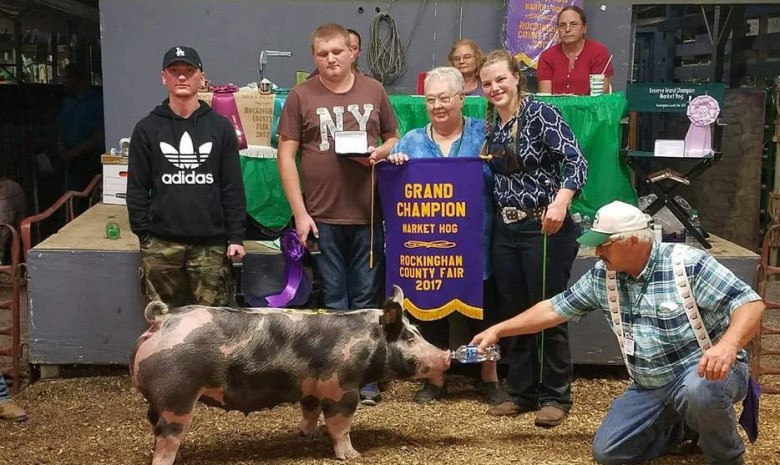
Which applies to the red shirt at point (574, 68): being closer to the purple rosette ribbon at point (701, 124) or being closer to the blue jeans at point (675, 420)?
the purple rosette ribbon at point (701, 124)

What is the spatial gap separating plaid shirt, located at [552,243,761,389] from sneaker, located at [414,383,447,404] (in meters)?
1.13

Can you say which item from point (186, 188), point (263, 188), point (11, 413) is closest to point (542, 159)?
point (186, 188)

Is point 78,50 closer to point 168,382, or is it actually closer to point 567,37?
point 567,37

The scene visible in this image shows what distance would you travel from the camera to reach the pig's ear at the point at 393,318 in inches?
132

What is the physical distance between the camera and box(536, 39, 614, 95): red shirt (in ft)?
18.5

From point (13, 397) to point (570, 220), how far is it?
2934 millimetres

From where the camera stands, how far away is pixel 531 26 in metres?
6.63

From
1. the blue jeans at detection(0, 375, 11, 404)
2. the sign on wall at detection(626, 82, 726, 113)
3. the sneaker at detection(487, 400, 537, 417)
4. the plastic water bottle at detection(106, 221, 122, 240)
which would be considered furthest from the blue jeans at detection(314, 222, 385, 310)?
the sign on wall at detection(626, 82, 726, 113)

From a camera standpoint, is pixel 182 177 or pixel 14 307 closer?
pixel 182 177

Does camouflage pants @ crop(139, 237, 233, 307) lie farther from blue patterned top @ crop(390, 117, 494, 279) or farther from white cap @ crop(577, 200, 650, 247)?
white cap @ crop(577, 200, 650, 247)

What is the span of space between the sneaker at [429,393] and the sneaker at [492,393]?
208 mm

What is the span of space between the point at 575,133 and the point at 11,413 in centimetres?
336

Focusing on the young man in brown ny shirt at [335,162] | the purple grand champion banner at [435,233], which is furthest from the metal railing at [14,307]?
the purple grand champion banner at [435,233]

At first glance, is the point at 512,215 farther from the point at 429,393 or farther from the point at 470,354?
the point at 429,393
